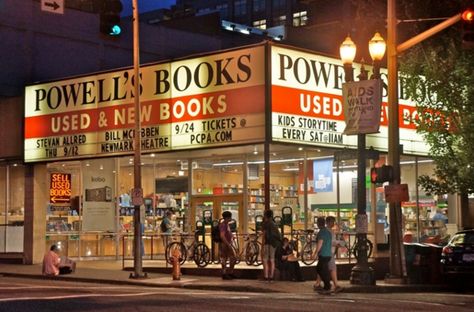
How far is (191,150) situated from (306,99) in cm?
426

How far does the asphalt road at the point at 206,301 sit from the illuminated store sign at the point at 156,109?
759 centimetres

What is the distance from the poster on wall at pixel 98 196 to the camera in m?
32.7

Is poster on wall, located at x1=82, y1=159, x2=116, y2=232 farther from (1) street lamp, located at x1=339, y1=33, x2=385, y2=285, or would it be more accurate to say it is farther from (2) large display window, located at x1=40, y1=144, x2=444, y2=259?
(1) street lamp, located at x1=339, y1=33, x2=385, y2=285

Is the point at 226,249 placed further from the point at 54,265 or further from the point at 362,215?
the point at 54,265

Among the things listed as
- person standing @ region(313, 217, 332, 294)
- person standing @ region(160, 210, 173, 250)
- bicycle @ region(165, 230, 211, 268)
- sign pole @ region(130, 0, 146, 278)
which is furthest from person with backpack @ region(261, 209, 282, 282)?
person standing @ region(160, 210, 173, 250)

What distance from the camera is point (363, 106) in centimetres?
2162

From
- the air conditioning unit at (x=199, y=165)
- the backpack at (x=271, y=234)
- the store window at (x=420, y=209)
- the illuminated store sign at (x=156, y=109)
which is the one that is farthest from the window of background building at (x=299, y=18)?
the backpack at (x=271, y=234)

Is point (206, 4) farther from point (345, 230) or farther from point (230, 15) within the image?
point (345, 230)

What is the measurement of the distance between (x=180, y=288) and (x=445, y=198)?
1566 cm

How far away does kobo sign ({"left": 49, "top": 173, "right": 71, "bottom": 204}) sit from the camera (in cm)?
3269

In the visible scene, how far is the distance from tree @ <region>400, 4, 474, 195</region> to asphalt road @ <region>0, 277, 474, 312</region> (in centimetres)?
742

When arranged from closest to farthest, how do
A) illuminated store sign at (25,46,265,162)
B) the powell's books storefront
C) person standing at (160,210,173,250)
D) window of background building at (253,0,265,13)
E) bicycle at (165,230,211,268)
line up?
illuminated store sign at (25,46,265,162)
the powell's books storefront
bicycle at (165,230,211,268)
person standing at (160,210,173,250)
window of background building at (253,0,265,13)

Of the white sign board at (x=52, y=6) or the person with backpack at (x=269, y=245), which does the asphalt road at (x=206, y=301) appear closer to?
the person with backpack at (x=269, y=245)

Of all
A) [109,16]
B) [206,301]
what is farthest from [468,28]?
→ [206,301]
